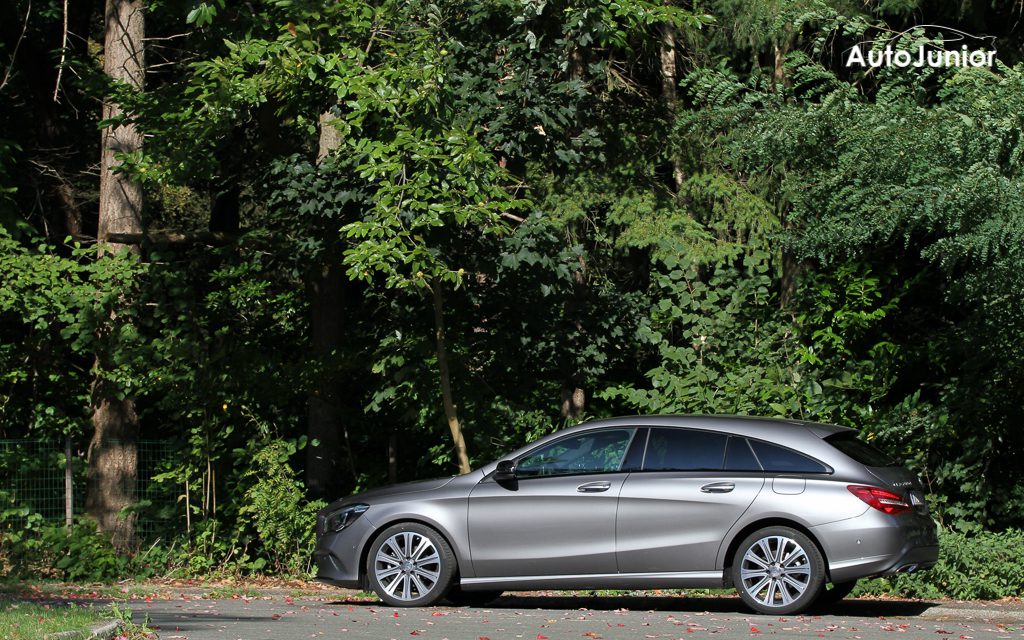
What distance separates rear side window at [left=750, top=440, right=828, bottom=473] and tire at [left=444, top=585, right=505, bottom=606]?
258 centimetres

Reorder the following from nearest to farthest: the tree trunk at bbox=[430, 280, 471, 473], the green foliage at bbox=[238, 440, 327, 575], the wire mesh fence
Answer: the tree trunk at bbox=[430, 280, 471, 473]
the green foliage at bbox=[238, 440, 327, 575]
the wire mesh fence

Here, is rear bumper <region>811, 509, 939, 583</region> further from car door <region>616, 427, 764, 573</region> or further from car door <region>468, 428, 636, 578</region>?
car door <region>468, 428, 636, 578</region>

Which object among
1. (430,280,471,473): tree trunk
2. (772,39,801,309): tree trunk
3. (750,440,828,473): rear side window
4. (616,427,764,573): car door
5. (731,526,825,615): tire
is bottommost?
(731,526,825,615): tire

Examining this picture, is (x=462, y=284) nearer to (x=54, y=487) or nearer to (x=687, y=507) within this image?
(x=687, y=507)

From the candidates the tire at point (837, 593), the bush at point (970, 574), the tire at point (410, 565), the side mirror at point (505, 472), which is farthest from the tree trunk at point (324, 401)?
the tire at point (837, 593)

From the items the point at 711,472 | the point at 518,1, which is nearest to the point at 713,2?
the point at 518,1

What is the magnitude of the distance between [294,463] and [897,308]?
752cm

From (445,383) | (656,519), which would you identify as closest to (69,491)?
(445,383)

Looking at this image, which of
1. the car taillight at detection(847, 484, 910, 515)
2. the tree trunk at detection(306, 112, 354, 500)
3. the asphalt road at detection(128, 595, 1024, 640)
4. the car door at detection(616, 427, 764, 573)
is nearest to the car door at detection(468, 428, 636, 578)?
the car door at detection(616, 427, 764, 573)

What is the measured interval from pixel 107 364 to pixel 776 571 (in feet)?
27.9

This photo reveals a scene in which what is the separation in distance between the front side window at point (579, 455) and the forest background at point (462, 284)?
2.67 metres

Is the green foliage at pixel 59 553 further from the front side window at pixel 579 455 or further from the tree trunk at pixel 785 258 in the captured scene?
Result: the tree trunk at pixel 785 258

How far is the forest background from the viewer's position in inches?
500

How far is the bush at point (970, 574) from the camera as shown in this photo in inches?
461
